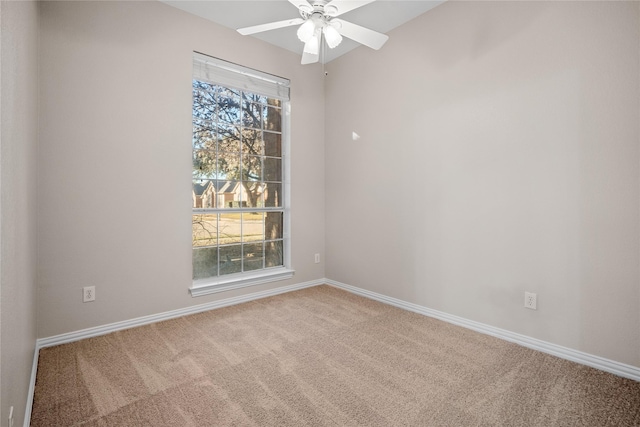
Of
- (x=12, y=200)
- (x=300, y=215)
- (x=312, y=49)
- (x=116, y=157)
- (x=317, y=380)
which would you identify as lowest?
(x=317, y=380)

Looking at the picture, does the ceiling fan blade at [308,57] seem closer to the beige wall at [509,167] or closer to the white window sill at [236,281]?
the beige wall at [509,167]

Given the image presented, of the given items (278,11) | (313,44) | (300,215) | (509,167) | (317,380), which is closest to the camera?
(317,380)

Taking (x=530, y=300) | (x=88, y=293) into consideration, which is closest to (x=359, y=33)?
(x=530, y=300)

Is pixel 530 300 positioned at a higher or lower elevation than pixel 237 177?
lower

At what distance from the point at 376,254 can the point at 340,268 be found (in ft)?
1.95

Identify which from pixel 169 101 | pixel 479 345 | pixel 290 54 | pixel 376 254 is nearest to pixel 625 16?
pixel 479 345

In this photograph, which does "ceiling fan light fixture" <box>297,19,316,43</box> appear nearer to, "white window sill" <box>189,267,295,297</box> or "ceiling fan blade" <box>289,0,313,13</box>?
"ceiling fan blade" <box>289,0,313,13</box>

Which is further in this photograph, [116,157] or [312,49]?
[116,157]

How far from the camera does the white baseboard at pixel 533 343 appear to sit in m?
1.93

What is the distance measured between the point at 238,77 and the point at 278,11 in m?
0.74

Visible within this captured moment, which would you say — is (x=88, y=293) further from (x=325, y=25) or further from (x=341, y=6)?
(x=341, y=6)

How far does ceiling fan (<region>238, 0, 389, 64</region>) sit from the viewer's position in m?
1.97

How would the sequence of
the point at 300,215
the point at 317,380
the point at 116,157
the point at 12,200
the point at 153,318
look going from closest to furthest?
the point at 12,200 → the point at 317,380 → the point at 116,157 → the point at 153,318 → the point at 300,215

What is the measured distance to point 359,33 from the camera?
216 centimetres
